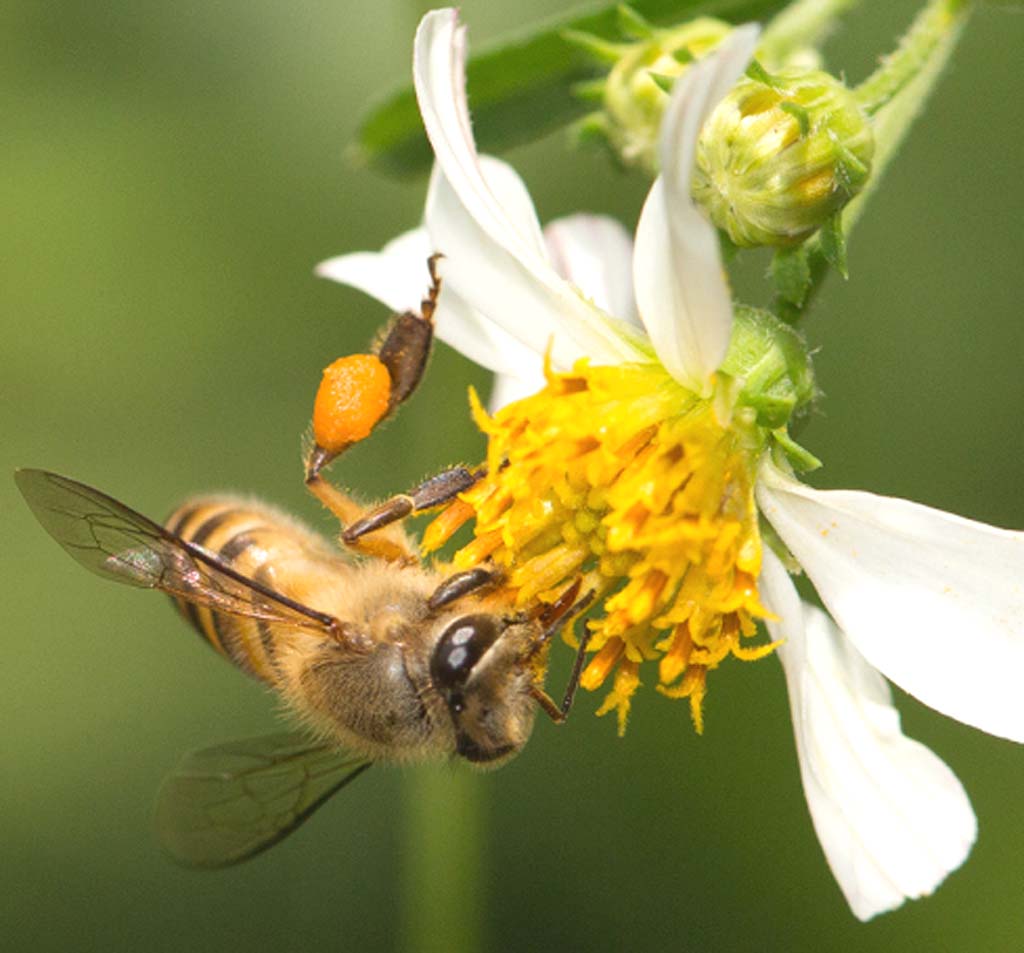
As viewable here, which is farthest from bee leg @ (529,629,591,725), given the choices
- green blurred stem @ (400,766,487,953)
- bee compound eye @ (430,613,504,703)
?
green blurred stem @ (400,766,487,953)

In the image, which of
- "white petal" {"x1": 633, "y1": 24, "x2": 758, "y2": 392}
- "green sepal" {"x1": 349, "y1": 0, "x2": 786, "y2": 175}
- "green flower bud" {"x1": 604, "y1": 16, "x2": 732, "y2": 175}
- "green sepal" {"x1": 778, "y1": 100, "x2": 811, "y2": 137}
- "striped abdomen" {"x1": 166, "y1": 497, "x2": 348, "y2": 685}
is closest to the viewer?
"white petal" {"x1": 633, "y1": 24, "x2": 758, "y2": 392}

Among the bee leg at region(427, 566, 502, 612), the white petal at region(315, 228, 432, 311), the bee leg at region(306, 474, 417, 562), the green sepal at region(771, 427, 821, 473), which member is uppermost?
the white petal at region(315, 228, 432, 311)

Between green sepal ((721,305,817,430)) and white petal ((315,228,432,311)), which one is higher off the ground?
white petal ((315,228,432,311))

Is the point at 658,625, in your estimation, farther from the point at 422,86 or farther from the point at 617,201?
the point at 617,201

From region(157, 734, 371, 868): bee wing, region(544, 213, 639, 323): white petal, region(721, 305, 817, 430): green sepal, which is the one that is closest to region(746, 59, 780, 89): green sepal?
region(721, 305, 817, 430): green sepal

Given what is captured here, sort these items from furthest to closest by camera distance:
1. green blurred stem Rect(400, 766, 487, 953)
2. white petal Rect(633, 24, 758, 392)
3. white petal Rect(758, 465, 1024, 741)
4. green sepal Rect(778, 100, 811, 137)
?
green blurred stem Rect(400, 766, 487, 953)
green sepal Rect(778, 100, 811, 137)
white petal Rect(758, 465, 1024, 741)
white petal Rect(633, 24, 758, 392)

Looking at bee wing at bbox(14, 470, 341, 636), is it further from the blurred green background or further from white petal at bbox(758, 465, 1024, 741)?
the blurred green background

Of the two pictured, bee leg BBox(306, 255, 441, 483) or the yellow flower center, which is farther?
bee leg BBox(306, 255, 441, 483)

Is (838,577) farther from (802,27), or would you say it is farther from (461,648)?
(802,27)

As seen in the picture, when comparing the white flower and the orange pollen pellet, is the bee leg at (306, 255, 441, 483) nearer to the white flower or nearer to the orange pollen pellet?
the orange pollen pellet
